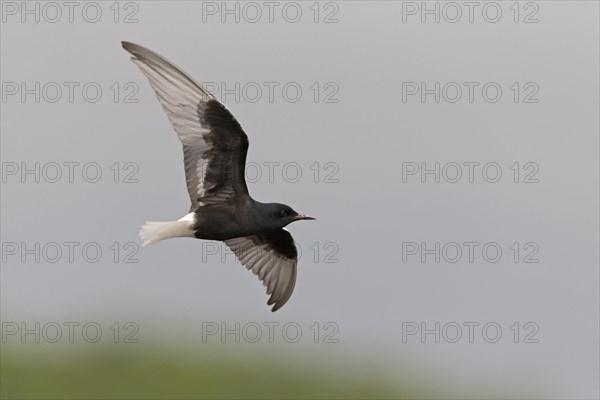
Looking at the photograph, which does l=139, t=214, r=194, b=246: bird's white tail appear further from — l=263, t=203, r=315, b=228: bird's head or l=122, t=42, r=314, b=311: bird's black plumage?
l=263, t=203, r=315, b=228: bird's head

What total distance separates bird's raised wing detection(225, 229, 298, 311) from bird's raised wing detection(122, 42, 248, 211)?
1315mm

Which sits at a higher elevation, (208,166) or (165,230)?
(208,166)

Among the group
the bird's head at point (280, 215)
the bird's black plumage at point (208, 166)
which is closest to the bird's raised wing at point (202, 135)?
the bird's black plumage at point (208, 166)

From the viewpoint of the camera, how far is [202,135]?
431 inches

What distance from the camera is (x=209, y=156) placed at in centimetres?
1092

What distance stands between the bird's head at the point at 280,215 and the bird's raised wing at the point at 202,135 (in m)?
0.28

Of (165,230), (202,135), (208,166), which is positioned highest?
(202,135)

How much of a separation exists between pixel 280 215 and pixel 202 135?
1.01 meters

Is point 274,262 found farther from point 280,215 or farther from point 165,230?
point 165,230

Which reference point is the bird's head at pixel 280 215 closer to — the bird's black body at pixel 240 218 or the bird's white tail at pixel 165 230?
the bird's black body at pixel 240 218

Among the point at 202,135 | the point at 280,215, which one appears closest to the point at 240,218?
the point at 280,215

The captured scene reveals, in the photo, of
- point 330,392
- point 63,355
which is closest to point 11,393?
point 63,355

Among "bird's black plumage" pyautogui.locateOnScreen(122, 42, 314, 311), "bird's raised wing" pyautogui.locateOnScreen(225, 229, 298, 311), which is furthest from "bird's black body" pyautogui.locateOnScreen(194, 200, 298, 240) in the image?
"bird's raised wing" pyautogui.locateOnScreen(225, 229, 298, 311)

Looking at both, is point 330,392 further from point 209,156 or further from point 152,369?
point 209,156
